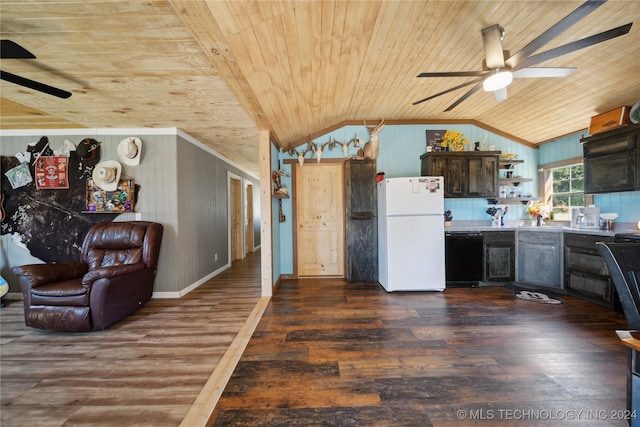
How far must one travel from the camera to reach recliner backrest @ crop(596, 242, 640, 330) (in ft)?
3.77

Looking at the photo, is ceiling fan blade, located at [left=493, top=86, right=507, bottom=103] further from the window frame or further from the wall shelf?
the window frame

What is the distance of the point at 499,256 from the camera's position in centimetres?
387

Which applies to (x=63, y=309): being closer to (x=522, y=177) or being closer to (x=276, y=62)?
(x=276, y=62)

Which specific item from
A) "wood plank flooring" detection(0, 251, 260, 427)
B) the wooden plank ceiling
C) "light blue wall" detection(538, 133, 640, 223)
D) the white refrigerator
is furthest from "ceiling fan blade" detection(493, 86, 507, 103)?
"wood plank flooring" detection(0, 251, 260, 427)

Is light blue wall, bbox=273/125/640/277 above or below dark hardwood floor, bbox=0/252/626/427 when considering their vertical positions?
above

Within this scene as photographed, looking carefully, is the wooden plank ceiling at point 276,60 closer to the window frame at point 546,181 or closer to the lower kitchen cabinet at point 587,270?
the window frame at point 546,181

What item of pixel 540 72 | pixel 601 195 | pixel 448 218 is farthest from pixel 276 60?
pixel 601 195

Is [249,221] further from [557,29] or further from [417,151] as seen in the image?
[557,29]

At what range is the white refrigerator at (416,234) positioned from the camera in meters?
3.61

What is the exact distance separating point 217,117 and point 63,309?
103 inches

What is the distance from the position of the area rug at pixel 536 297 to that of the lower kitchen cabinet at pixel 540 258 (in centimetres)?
23

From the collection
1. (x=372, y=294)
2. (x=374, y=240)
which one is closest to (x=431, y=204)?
(x=374, y=240)

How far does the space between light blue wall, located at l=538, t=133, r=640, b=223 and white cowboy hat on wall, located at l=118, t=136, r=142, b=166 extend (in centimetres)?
641

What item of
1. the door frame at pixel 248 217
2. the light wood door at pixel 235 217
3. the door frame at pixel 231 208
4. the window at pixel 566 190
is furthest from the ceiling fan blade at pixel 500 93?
the door frame at pixel 248 217
